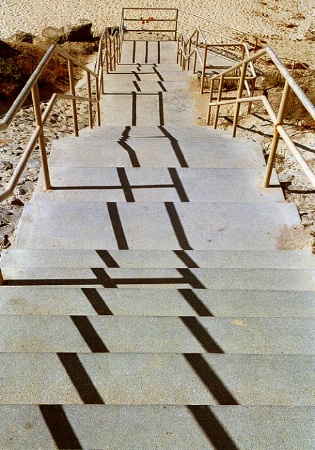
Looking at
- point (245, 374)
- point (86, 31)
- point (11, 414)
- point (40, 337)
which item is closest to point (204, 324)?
point (245, 374)

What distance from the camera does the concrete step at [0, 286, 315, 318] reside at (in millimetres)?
2170

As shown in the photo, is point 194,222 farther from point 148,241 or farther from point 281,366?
point 281,366

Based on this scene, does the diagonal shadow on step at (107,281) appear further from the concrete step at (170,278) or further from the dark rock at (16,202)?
the dark rock at (16,202)

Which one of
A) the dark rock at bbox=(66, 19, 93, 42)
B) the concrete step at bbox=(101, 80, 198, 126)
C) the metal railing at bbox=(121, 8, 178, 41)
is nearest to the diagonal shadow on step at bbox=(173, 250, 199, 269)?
the concrete step at bbox=(101, 80, 198, 126)

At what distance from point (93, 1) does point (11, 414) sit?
846 inches

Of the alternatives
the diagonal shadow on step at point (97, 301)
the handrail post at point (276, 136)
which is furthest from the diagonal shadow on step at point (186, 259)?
the handrail post at point (276, 136)

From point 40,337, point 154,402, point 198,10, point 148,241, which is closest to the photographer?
point 154,402

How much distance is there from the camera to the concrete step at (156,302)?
2170 mm

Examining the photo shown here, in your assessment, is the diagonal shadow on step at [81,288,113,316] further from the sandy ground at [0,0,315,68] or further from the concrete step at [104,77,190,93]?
the sandy ground at [0,0,315,68]

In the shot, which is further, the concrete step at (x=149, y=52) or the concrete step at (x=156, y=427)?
the concrete step at (x=149, y=52)

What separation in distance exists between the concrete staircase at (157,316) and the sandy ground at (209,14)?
1439cm

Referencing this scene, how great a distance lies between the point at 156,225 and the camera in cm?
323

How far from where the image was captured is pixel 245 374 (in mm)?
1736

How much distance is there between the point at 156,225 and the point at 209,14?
17718 mm
